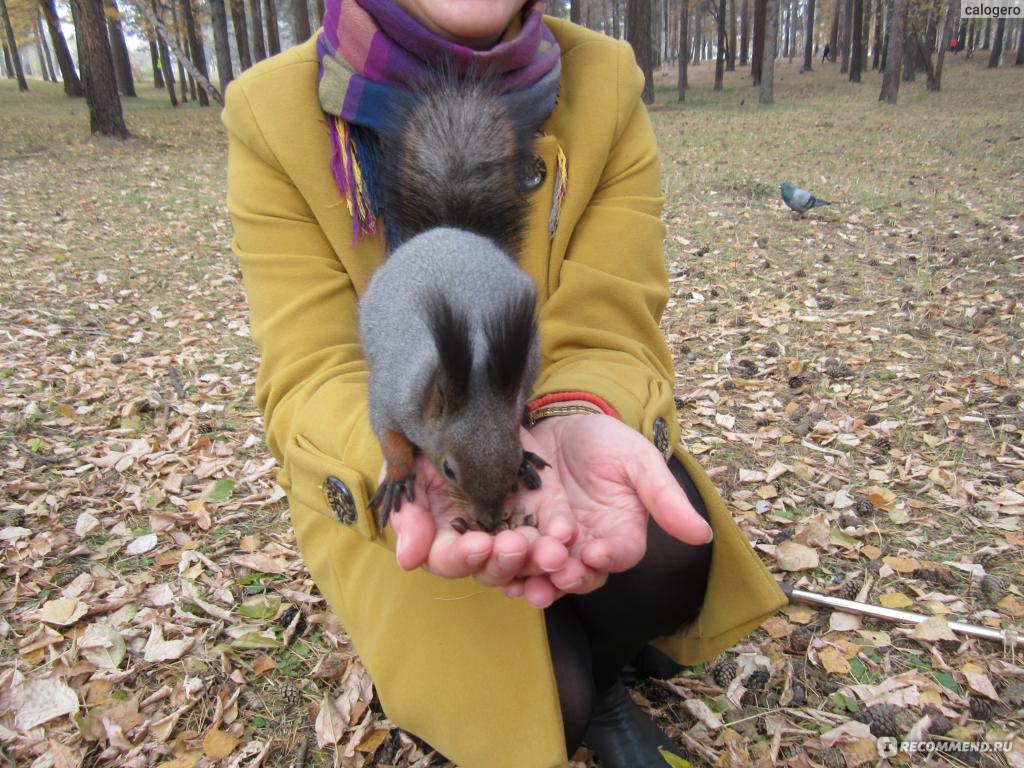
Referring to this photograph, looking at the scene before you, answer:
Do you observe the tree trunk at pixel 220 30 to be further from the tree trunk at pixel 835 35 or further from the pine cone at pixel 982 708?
the tree trunk at pixel 835 35

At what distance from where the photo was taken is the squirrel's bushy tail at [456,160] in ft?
5.75

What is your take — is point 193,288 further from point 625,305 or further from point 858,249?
point 858,249

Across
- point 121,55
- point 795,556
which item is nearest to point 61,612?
point 795,556

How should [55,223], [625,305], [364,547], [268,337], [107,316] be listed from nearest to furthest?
[364,547]
[268,337]
[625,305]
[107,316]
[55,223]

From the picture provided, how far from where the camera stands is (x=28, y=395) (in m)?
3.45

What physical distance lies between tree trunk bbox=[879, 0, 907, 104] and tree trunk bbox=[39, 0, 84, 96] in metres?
16.3

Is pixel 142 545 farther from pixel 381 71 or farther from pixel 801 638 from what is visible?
pixel 801 638

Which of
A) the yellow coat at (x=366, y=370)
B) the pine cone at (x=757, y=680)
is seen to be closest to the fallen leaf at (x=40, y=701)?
the yellow coat at (x=366, y=370)

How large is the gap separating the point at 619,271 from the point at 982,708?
4.58ft

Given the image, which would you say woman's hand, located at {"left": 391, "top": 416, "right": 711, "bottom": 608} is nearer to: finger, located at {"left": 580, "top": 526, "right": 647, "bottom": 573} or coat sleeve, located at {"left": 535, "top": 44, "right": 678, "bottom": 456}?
finger, located at {"left": 580, "top": 526, "right": 647, "bottom": 573}

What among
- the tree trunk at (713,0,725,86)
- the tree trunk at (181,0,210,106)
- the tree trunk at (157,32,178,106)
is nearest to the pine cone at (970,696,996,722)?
the tree trunk at (181,0,210,106)

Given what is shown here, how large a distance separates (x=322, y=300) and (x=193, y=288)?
3646 millimetres

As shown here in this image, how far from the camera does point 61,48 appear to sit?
55.7 feet

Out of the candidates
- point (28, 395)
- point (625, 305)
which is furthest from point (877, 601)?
point (28, 395)
